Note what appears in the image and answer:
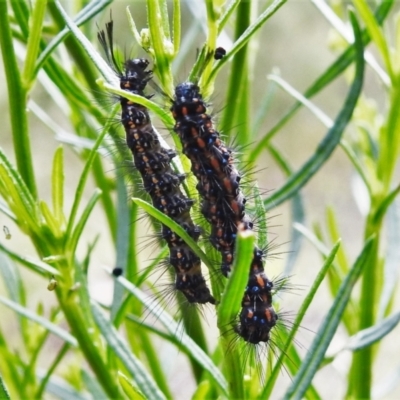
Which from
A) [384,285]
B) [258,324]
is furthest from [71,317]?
[384,285]

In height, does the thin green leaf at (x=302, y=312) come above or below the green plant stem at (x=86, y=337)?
above

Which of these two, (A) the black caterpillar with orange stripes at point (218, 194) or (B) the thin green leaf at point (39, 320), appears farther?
(B) the thin green leaf at point (39, 320)

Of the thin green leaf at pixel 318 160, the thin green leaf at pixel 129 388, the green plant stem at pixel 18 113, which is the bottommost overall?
the thin green leaf at pixel 129 388

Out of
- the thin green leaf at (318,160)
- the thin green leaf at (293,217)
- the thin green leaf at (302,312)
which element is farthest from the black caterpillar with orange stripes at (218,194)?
the thin green leaf at (293,217)

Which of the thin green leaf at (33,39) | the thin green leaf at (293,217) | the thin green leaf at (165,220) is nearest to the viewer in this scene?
the thin green leaf at (165,220)

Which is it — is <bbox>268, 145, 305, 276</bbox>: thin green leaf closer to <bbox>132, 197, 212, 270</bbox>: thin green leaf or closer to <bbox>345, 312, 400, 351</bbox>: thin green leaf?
<bbox>345, 312, 400, 351</bbox>: thin green leaf

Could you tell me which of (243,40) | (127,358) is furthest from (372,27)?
(127,358)

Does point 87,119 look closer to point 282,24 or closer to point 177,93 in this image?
point 177,93

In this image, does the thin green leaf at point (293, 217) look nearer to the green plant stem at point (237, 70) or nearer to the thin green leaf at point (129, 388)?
the green plant stem at point (237, 70)
